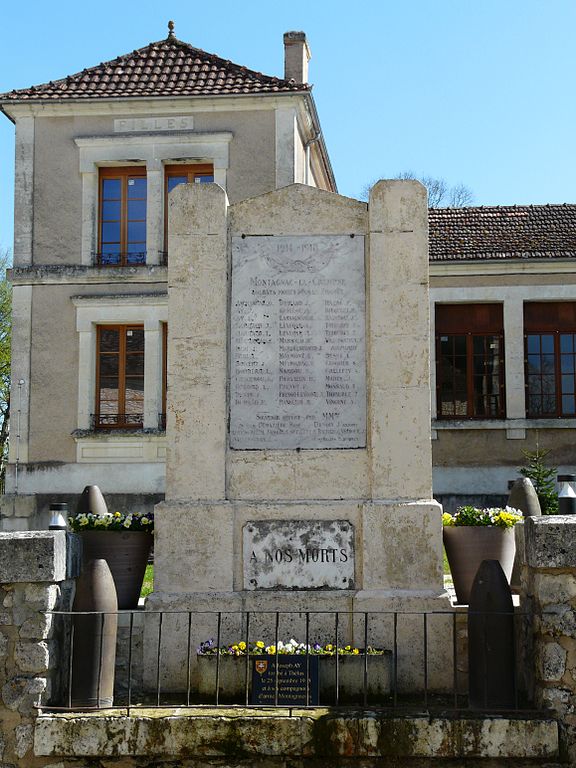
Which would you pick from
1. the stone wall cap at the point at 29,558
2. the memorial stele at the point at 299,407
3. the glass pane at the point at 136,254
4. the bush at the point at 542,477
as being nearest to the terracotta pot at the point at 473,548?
the memorial stele at the point at 299,407

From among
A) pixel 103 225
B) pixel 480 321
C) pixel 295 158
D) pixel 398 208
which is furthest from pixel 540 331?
pixel 398 208

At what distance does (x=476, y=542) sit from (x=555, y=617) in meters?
1.19

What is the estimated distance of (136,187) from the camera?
19.3 metres

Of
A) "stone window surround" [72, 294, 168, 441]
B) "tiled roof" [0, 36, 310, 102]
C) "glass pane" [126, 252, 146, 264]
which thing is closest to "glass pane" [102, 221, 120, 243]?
"glass pane" [126, 252, 146, 264]

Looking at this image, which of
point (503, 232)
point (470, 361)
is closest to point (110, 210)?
point (470, 361)

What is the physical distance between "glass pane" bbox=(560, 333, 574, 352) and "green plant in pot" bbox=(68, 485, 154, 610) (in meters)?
14.3

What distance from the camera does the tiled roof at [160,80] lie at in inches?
741

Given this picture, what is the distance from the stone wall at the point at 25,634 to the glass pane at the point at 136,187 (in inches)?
564

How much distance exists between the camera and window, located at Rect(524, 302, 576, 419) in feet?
64.0

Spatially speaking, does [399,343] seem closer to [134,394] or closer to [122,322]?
[134,394]

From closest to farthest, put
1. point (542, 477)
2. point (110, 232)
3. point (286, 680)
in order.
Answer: point (286, 680), point (542, 477), point (110, 232)

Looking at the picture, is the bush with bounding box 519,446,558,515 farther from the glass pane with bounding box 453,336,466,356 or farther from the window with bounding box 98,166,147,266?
the window with bounding box 98,166,147,266

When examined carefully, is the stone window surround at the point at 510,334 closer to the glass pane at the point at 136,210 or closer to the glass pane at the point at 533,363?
the glass pane at the point at 533,363

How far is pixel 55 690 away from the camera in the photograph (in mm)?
5797
